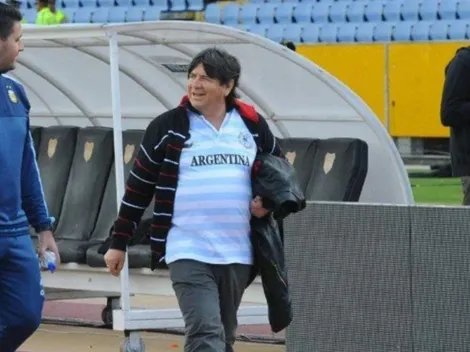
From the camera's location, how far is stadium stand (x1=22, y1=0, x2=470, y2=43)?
2573 centimetres

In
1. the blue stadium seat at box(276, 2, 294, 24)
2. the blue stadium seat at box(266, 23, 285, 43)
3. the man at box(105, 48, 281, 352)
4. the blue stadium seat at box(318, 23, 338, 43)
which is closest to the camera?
the man at box(105, 48, 281, 352)

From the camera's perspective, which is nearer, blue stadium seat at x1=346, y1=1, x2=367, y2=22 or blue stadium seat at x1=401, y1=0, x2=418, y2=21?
blue stadium seat at x1=401, y1=0, x2=418, y2=21

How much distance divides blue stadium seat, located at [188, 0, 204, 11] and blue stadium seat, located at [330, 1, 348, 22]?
322 centimetres

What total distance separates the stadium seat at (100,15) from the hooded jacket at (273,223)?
24.0 m

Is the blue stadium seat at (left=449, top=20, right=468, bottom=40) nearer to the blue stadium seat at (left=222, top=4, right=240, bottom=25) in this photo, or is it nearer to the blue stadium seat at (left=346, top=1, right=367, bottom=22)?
the blue stadium seat at (left=346, top=1, right=367, bottom=22)

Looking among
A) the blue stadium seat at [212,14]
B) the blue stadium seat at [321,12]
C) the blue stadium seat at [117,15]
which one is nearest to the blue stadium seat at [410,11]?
the blue stadium seat at [321,12]

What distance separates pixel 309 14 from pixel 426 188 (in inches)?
336

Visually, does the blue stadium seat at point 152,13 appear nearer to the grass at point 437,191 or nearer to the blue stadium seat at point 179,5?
the blue stadium seat at point 179,5

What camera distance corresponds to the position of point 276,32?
27406 millimetres

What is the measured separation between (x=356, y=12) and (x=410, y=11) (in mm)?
1129

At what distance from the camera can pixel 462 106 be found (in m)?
8.72

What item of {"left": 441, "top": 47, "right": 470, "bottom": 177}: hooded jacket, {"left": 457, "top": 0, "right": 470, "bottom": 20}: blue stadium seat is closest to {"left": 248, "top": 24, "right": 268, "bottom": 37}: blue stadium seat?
{"left": 457, "top": 0, "right": 470, "bottom": 20}: blue stadium seat

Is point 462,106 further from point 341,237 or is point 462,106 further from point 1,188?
point 1,188

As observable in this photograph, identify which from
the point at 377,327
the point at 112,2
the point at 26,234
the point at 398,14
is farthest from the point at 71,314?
the point at 112,2
